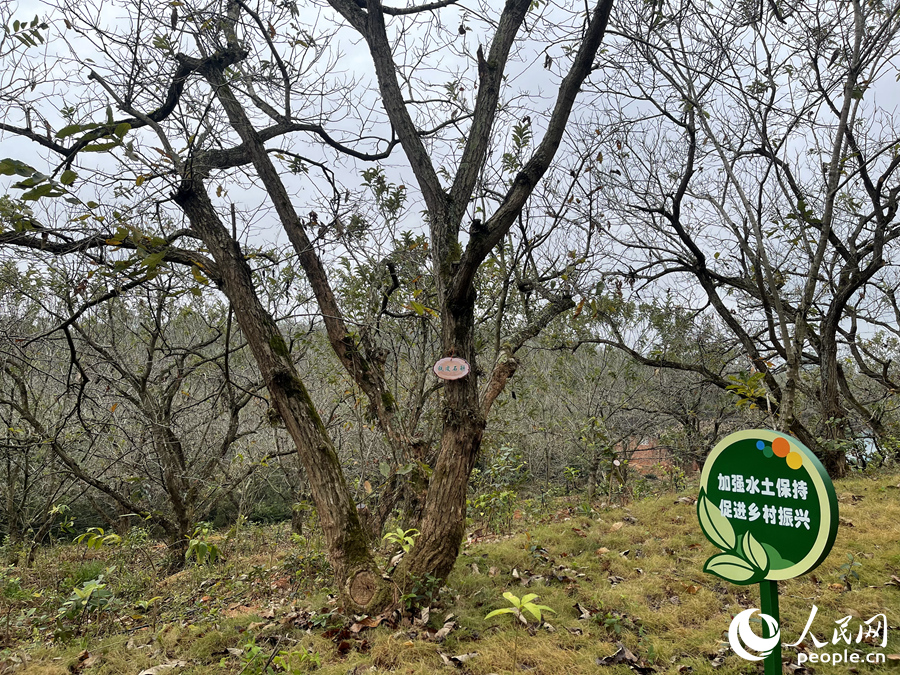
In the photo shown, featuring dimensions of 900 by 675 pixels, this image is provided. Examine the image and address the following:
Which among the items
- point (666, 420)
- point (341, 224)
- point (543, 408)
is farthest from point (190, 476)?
point (666, 420)

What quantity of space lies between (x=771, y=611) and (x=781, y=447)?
68 centimetres

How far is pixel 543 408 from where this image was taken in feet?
33.2

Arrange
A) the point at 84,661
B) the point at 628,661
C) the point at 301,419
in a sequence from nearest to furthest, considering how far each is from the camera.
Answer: the point at 628,661
the point at 84,661
the point at 301,419

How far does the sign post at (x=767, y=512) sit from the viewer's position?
189 cm

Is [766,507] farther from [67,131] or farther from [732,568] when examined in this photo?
[67,131]

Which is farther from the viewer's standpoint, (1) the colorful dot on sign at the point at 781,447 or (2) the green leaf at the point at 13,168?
(1) the colorful dot on sign at the point at 781,447

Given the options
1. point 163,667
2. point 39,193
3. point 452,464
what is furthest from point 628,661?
point 39,193

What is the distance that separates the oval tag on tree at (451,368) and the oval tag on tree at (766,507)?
159 cm

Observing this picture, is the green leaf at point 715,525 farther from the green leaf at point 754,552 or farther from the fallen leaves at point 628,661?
the fallen leaves at point 628,661

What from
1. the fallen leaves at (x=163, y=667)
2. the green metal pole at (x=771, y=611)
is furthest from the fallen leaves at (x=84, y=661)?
the green metal pole at (x=771, y=611)

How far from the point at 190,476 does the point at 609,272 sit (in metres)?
5.48

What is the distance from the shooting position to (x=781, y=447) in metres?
2.00

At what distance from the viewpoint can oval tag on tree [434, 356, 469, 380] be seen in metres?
3.34

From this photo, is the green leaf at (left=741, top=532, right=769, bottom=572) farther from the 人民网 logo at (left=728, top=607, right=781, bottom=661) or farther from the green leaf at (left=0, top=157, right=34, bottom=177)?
the green leaf at (left=0, top=157, right=34, bottom=177)
